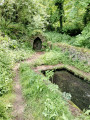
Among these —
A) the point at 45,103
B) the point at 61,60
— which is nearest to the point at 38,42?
the point at 61,60

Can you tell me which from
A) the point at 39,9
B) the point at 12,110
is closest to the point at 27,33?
the point at 39,9

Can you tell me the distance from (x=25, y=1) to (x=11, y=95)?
1019 centimetres

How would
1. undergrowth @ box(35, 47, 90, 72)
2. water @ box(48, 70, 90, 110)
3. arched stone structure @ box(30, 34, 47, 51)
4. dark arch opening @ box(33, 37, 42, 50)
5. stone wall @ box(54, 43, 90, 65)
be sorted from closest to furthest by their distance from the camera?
water @ box(48, 70, 90, 110) → stone wall @ box(54, 43, 90, 65) → undergrowth @ box(35, 47, 90, 72) → arched stone structure @ box(30, 34, 47, 51) → dark arch opening @ box(33, 37, 42, 50)

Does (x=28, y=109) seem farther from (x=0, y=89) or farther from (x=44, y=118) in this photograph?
(x=0, y=89)

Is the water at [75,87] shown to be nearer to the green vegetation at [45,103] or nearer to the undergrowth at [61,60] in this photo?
the undergrowth at [61,60]

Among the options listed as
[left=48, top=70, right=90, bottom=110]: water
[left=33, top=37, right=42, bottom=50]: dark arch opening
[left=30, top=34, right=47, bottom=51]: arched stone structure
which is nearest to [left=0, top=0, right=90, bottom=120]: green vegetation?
[left=30, top=34, right=47, bottom=51]: arched stone structure

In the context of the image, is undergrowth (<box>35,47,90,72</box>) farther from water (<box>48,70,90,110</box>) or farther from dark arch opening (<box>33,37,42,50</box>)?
dark arch opening (<box>33,37,42,50</box>)

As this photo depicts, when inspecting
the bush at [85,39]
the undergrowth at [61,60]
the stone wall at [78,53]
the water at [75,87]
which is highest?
the bush at [85,39]

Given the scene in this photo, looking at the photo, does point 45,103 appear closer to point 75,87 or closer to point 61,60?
point 75,87

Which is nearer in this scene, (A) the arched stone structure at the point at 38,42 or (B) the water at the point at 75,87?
(B) the water at the point at 75,87

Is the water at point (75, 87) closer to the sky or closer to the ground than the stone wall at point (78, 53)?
closer to the ground

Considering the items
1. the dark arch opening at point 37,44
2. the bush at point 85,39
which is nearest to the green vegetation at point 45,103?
the bush at point 85,39

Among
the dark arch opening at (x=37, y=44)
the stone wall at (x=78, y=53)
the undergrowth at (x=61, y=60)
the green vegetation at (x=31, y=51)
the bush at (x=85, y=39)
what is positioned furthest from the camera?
the dark arch opening at (x=37, y=44)

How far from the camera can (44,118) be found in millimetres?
3607
